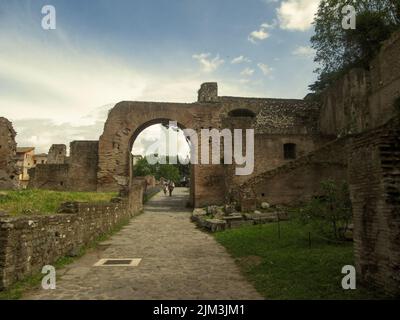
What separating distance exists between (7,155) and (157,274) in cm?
1540

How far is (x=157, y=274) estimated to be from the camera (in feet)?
24.4

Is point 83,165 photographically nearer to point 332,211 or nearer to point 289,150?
point 289,150

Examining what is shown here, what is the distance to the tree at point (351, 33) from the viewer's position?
2522cm

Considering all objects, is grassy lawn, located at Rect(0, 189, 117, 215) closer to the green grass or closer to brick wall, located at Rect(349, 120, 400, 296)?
the green grass

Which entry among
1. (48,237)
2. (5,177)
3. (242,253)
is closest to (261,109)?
(5,177)

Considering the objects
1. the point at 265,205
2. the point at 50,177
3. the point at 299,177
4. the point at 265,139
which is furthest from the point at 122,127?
the point at 299,177

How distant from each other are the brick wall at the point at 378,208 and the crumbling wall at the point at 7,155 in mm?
17882

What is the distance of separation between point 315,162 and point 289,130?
10466 millimetres

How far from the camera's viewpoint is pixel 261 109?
29078mm

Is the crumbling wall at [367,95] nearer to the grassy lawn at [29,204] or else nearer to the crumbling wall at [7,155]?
the grassy lawn at [29,204]

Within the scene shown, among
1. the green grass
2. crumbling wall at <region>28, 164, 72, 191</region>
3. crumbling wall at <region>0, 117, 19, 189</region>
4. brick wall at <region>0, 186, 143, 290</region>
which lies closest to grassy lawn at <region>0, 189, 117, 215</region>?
brick wall at <region>0, 186, 143, 290</region>

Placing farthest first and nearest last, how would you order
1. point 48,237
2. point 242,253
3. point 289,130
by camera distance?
point 289,130, point 242,253, point 48,237

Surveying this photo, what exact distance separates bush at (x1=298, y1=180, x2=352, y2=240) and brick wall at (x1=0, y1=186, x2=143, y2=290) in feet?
18.8
